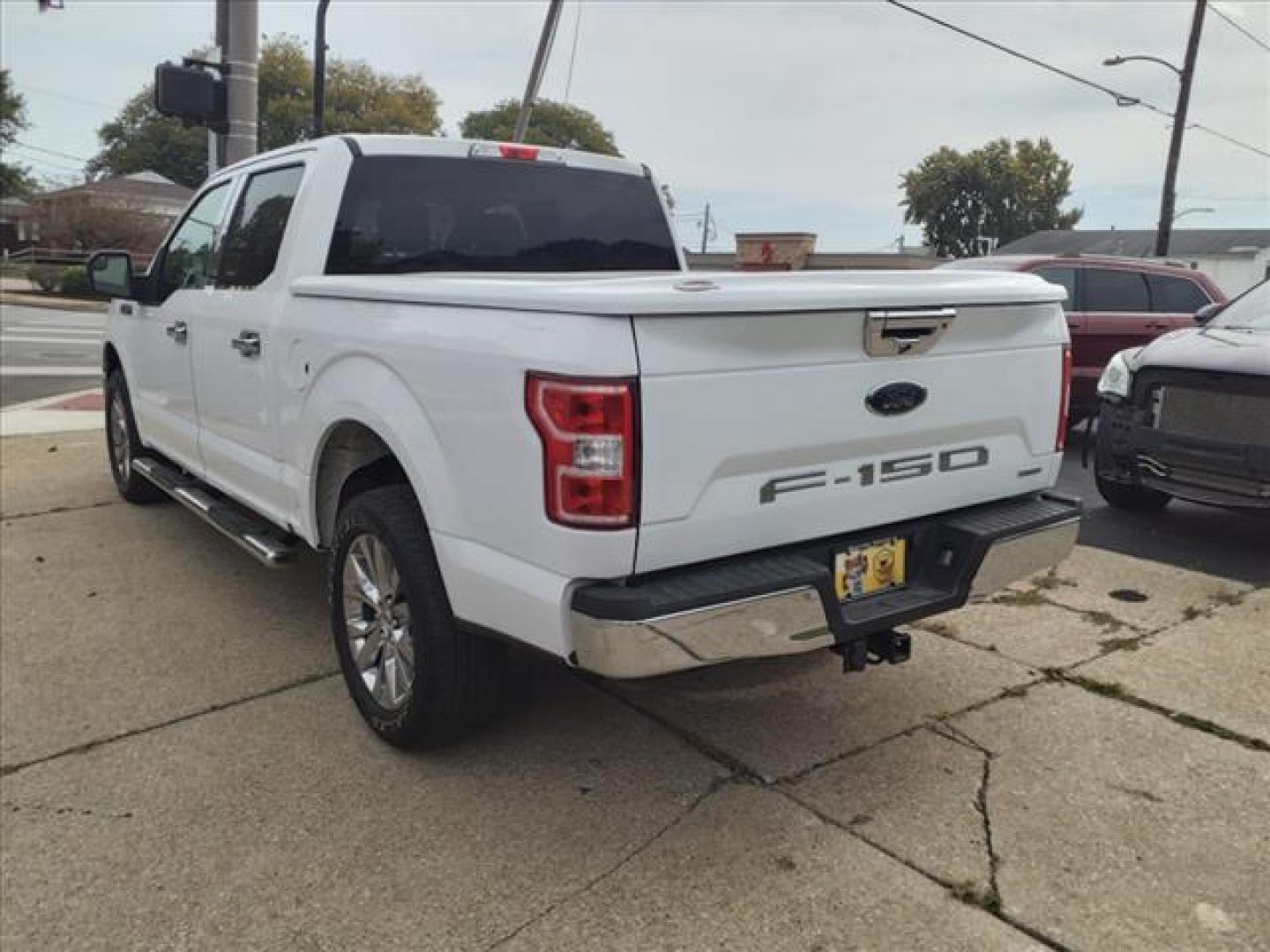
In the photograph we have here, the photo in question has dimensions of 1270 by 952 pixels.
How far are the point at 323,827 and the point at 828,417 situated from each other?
1829mm

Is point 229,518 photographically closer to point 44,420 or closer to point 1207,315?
point 1207,315

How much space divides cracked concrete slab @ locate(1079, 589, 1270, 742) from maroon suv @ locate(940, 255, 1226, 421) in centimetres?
495

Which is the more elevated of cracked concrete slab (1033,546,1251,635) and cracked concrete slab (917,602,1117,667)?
cracked concrete slab (1033,546,1251,635)

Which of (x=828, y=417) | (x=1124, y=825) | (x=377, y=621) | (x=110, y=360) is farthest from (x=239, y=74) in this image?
(x=1124, y=825)

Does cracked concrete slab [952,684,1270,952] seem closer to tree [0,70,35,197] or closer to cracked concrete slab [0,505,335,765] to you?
cracked concrete slab [0,505,335,765]

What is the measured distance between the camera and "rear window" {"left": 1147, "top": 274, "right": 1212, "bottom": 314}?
33.0 feet

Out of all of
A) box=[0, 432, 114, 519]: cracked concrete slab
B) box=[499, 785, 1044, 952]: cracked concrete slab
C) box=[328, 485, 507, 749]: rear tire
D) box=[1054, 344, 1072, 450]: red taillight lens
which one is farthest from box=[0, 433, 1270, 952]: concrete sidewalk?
box=[0, 432, 114, 519]: cracked concrete slab

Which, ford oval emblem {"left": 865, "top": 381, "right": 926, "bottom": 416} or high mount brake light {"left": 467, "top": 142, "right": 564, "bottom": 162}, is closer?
ford oval emblem {"left": 865, "top": 381, "right": 926, "bottom": 416}

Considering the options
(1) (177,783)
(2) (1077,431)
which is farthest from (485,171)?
(2) (1077,431)

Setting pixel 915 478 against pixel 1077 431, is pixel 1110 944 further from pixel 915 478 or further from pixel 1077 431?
pixel 1077 431

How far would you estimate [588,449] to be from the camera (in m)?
2.47

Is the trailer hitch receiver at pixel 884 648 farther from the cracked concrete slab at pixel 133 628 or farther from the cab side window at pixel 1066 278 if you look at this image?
the cab side window at pixel 1066 278

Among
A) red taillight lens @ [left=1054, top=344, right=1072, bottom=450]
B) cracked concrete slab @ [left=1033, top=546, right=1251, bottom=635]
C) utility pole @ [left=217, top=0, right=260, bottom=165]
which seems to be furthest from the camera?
utility pole @ [left=217, top=0, right=260, bottom=165]

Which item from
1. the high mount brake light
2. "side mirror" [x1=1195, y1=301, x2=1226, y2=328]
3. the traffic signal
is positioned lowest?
"side mirror" [x1=1195, y1=301, x2=1226, y2=328]
